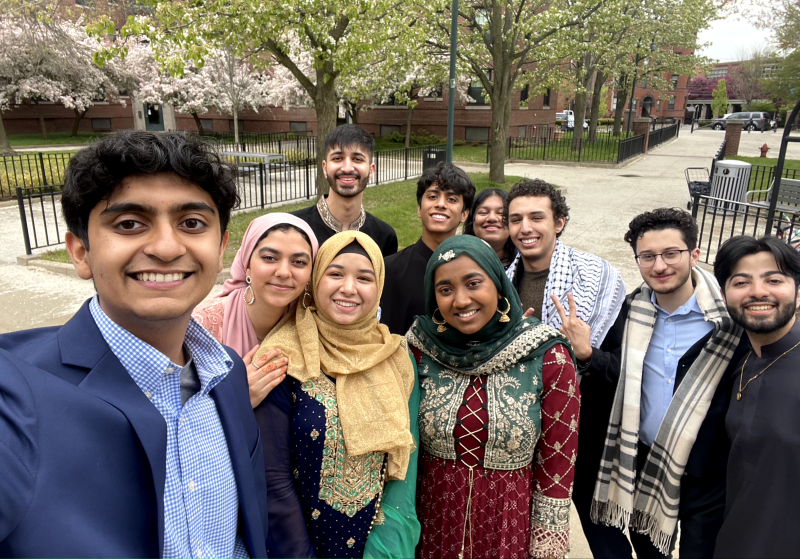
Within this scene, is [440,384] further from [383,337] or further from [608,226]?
[608,226]

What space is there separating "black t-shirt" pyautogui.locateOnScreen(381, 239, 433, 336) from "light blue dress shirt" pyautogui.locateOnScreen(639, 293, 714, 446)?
125 centimetres

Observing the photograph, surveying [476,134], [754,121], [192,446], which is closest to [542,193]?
[192,446]

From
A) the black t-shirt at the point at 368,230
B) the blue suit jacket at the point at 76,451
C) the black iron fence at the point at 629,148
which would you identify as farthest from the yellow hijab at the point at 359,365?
the black iron fence at the point at 629,148

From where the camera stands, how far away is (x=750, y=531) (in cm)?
206

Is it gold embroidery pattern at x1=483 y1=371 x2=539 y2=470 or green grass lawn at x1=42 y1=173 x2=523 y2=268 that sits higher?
gold embroidery pattern at x1=483 y1=371 x2=539 y2=470

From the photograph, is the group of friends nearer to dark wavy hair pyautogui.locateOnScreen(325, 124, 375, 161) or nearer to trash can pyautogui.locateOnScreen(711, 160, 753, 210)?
dark wavy hair pyautogui.locateOnScreen(325, 124, 375, 161)

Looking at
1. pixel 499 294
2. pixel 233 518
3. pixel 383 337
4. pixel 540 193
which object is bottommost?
pixel 233 518

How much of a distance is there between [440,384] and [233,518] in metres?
0.99

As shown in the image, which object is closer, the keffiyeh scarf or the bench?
the keffiyeh scarf

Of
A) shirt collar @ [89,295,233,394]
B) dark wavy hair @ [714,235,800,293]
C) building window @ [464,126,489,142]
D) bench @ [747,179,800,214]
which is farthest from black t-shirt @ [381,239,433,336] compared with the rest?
building window @ [464,126,489,142]

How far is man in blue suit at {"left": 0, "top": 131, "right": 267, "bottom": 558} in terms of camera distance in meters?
1.01

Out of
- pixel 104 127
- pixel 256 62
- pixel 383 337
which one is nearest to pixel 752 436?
pixel 383 337

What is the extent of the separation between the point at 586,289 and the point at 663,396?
627mm

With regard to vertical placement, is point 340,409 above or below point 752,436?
above
